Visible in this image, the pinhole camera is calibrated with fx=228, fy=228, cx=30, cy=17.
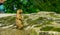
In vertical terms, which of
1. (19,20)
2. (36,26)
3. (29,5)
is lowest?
(29,5)

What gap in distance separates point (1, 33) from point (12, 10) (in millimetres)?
4771

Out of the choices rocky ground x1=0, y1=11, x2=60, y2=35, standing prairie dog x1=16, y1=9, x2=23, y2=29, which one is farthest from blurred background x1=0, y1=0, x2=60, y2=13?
standing prairie dog x1=16, y1=9, x2=23, y2=29

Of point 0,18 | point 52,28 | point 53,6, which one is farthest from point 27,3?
point 52,28

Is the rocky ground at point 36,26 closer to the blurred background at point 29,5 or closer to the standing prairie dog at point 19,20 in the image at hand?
the standing prairie dog at point 19,20

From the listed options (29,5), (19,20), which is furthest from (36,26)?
(29,5)

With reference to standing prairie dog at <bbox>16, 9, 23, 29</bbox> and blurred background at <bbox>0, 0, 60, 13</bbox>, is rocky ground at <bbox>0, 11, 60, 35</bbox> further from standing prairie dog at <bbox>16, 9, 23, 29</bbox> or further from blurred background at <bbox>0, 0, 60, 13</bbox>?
blurred background at <bbox>0, 0, 60, 13</bbox>

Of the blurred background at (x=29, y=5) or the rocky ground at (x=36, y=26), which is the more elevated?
the rocky ground at (x=36, y=26)

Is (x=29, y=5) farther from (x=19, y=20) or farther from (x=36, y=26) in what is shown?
(x=19, y=20)

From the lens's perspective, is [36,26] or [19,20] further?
[36,26]

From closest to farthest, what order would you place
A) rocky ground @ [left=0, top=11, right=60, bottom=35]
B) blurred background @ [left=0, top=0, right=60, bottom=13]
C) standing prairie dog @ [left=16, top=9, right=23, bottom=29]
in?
1. rocky ground @ [left=0, top=11, right=60, bottom=35]
2. standing prairie dog @ [left=16, top=9, right=23, bottom=29]
3. blurred background @ [left=0, top=0, right=60, bottom=13]

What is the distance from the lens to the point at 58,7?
28.0 ft

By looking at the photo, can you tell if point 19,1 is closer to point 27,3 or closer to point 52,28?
point 27,3

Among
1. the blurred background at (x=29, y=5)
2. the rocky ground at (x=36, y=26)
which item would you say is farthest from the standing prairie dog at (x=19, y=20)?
the blurred background at (x=29, y=5)

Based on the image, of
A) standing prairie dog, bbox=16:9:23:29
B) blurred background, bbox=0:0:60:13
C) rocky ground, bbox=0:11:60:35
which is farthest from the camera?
blurred background, bbox=0:0:60:13
